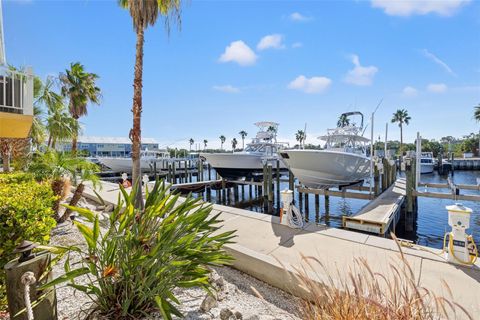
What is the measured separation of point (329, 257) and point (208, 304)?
2839mm

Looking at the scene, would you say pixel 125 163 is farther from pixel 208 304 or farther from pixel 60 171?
pixel 208 304

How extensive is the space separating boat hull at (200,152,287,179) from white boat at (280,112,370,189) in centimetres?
670

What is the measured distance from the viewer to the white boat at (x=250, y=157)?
20.3 metres

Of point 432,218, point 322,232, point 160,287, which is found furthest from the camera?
point 432,218

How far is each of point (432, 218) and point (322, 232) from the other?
12.5 m

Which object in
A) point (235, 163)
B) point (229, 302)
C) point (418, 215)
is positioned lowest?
point (418, 215)

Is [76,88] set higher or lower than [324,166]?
higher

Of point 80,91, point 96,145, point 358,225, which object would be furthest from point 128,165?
point 96,145

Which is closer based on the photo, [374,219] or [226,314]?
[226,314]

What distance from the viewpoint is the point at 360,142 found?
16344 millimetres

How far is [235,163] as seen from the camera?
20.4 meters

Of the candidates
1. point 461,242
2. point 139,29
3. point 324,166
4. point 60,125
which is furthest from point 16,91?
point 324,166

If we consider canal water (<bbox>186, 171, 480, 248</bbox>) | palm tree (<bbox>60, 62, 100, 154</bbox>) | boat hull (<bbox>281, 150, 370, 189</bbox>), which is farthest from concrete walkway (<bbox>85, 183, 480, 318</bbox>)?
palm tree (<bbox>60, 62, 100, 154</bbox>)

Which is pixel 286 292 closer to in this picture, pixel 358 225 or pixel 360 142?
pixel 358 225
